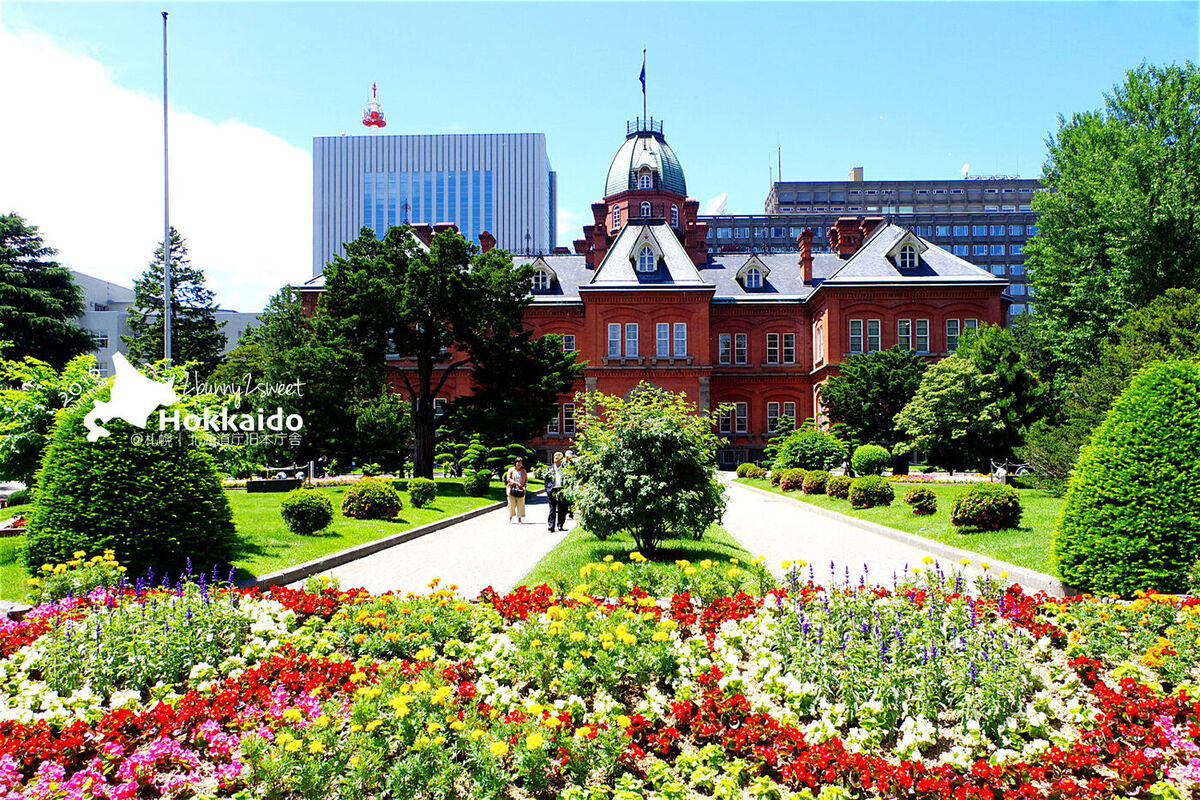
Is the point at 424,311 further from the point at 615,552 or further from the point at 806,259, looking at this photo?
the point at 806,259

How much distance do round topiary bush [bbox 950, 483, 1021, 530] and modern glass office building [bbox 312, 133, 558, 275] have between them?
112 meters

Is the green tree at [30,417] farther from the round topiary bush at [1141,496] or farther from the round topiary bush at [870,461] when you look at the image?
the round topiary bush at [870,461]

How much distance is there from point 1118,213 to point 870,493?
20.9 m

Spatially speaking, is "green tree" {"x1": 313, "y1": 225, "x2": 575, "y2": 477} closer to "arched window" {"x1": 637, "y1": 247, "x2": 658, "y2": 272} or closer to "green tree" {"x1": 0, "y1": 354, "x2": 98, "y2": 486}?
"green tree" {"x1": 0, "y1": 354, "x2": 98, "y2": 486}

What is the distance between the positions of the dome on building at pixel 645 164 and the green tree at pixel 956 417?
33.0 m

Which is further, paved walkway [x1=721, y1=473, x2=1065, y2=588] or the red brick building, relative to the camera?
the red brick building

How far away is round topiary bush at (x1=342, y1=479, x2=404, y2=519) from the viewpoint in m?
17.4

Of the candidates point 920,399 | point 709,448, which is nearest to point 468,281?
point 709,448

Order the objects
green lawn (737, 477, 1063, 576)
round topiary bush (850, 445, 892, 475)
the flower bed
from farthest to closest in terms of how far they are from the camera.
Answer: round topiary bush (850, 445, 892, 475) → green lawn (737, 477, 1063, 576) → the flower bed

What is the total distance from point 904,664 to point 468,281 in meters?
24.8

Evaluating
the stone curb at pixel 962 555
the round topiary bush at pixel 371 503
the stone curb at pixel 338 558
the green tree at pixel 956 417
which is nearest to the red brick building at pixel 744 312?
the green tree at pixel 956 417

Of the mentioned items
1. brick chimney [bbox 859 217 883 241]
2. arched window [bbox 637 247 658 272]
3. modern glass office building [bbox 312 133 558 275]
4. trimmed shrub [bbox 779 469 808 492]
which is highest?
modern glass office building [bbox 312 133 558 275]

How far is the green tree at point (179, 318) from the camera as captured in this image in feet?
161

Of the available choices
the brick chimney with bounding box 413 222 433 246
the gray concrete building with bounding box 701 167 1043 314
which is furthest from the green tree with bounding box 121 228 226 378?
the gray concrete building with bounding box 701 167 1043 314
